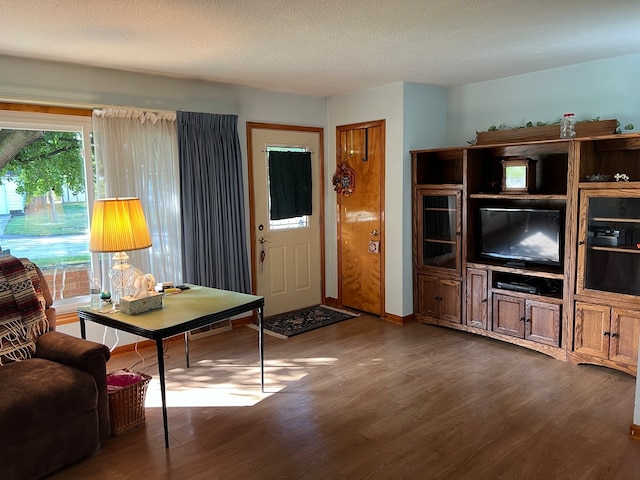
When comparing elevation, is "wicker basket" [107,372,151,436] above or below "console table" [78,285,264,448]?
below

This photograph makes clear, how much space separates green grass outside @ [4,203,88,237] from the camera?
3.76 metres

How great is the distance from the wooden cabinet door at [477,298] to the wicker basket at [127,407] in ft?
9.71

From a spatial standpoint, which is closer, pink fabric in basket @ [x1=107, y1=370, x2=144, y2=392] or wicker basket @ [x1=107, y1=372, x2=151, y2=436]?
wicker basket @ [x1=107, y1=372, x2=151, y2=436]

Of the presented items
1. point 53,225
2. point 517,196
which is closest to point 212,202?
point 53,225

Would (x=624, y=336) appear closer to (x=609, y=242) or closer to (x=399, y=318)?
(x=609, y=242)

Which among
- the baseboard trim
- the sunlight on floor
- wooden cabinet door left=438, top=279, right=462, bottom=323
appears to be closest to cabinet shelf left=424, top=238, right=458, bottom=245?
wooden cabinet door left=438, top=279, right=462, bottom=323

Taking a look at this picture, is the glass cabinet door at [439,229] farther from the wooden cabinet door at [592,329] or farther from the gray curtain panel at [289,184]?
the gray curtain panel at [289,184]

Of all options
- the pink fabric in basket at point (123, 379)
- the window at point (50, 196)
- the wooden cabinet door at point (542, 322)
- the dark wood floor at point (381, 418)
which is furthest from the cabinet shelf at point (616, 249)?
the window at point (50, 196)

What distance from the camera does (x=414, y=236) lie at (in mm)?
4988

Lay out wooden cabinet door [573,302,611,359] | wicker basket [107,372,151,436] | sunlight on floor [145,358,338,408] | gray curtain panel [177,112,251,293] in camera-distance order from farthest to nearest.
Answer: gray curtain panel [177,112,251,293], wooden cabinet door [573,302,611,359], sunlight on floor [145,358,338,408], wicker basket [107,372,151,436]

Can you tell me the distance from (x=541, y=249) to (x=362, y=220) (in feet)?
Result: 6.18

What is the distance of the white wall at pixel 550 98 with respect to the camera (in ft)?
13.0

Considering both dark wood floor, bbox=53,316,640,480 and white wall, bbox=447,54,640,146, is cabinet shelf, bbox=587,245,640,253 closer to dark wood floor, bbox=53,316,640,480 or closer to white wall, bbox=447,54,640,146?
dark wood floor, bbox=53,316,640,480

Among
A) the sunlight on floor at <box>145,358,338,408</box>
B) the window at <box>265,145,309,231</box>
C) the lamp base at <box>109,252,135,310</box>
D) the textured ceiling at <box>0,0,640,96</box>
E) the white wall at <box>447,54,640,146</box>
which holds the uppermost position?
the textured ceiling at <box>0,0,640,96</box>
